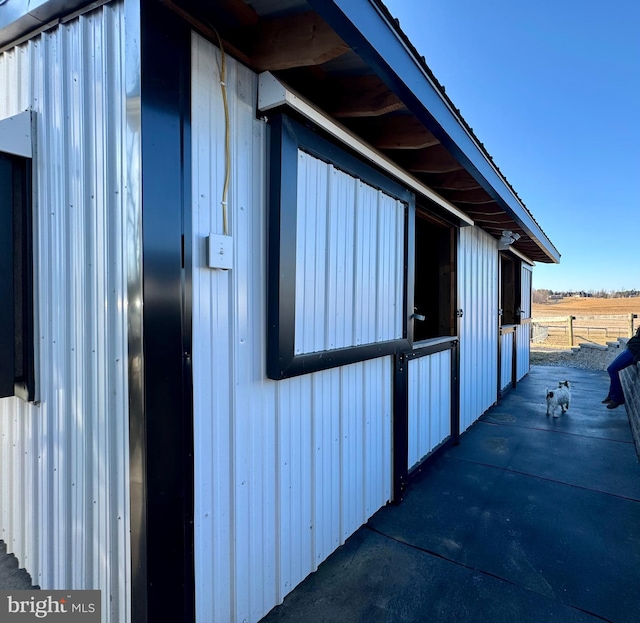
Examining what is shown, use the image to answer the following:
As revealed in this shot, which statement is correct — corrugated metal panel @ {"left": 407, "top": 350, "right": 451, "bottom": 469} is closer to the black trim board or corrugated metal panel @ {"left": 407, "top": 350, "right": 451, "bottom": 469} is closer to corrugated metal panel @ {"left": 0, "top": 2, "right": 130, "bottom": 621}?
the black trim board

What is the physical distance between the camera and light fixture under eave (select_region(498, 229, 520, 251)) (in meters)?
4.80

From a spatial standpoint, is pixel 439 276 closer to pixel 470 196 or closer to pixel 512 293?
pixel 470 196

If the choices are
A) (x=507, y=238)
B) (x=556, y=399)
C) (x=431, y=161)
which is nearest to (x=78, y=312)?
(x=431, y=161)

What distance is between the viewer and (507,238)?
4.96 m

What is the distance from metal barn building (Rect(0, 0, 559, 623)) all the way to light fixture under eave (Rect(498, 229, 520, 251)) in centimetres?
316

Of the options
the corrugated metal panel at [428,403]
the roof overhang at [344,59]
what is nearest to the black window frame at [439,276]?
the corrugated metal panel at [428,403]

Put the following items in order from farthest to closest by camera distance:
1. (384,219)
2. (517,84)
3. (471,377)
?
1. (517,84)
2. (471,377)
3. (384,219)

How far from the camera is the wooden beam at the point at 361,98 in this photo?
5.32 ft

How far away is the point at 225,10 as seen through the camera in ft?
4.04

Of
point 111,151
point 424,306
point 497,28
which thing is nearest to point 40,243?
point 111,151

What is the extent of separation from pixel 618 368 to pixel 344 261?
4999mm

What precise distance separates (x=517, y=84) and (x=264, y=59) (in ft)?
38.2

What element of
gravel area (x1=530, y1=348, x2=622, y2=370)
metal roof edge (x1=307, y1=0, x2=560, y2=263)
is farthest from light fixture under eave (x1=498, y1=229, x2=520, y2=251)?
gravel area (x1=530, y1=348, x2=622, y2=370)

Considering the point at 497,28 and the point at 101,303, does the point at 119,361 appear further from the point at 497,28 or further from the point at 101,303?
the point at 497,28
